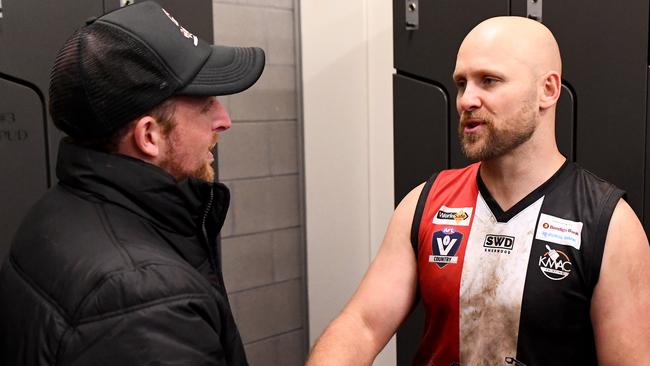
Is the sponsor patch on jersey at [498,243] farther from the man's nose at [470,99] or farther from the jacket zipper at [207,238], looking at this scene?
the jacket zipper at [207,238]

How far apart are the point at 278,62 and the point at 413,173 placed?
888mm

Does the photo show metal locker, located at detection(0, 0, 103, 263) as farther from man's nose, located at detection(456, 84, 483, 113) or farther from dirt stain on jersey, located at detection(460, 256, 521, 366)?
dirt stain on jersey, located at detection(460, 256, 521, 366)

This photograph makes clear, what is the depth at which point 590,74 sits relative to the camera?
188cm

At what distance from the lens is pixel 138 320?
0.94 metres

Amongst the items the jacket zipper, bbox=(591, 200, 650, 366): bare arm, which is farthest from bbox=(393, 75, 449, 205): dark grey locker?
the jacket zipper

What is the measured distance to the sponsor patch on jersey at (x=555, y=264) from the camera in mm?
1483

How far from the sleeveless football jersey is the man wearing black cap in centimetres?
59

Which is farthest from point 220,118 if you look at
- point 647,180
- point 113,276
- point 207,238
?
point 647,180

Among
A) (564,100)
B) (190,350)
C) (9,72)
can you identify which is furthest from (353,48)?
(190,350)

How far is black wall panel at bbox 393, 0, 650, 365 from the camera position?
181 cm

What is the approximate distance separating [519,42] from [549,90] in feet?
0.44

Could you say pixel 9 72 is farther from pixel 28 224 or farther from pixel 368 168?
pixel 368 168

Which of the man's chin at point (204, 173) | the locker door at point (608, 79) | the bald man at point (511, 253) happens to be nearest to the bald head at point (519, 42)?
the bald man at point (511, 253)

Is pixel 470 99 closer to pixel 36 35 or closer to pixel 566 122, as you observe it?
pixel 566 122
